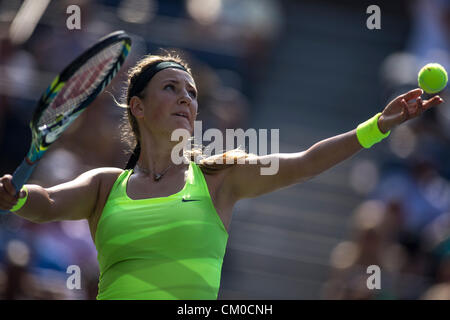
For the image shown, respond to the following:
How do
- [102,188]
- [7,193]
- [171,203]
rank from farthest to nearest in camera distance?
[102,188], [171,203], [7,193]

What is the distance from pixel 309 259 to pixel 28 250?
2836 mm

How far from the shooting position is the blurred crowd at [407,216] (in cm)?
675

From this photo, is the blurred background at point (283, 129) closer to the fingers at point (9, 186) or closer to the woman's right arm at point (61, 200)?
the woman's right arm at point (61, 200)

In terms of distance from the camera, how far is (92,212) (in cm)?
381

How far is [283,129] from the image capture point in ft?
29.6

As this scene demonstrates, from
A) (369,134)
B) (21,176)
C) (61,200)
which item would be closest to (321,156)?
(369,134)

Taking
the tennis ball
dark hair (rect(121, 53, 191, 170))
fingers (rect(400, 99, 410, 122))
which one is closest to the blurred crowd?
dark hair (rect(121, 53, 191, 170))

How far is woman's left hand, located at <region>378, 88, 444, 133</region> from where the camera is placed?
3441mm

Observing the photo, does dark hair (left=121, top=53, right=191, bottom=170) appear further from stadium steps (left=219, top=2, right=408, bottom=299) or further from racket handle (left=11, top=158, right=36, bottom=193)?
stadium steps (left=219, top=2, right=408, bottom=299)

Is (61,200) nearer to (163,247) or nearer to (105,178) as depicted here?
(105,178)

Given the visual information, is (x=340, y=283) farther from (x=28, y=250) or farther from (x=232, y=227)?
(x=28, y=250)

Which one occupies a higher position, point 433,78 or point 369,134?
point 433,78

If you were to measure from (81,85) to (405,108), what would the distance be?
1.57 meters
